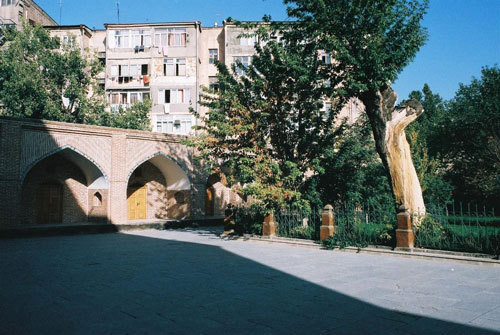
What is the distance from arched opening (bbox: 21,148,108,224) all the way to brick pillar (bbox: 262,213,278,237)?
925 centimetres

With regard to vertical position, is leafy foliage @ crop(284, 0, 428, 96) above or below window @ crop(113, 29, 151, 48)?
below

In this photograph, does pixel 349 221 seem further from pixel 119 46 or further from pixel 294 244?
pixel 119 46

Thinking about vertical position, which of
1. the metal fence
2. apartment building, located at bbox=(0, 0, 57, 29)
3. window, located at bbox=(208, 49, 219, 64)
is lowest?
the metal fence

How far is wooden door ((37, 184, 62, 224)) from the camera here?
19.2m

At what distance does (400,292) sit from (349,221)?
18.7 ft

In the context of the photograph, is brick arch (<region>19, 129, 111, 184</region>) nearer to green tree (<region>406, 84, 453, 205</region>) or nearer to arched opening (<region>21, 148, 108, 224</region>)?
arched opening (<region>21, 148, 108, 224</region>)

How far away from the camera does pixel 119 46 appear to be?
3139 cm

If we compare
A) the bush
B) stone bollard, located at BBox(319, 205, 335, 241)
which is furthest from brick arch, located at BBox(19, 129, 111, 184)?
stone bollard, located at BBox(319, 205, 335, 241)

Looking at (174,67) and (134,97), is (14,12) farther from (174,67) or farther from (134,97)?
(174,67)

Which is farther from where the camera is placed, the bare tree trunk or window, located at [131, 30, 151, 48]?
window, located at [131, 30, 151, 48]

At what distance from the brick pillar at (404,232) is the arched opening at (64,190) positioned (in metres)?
14.2

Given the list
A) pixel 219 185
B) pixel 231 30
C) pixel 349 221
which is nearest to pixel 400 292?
pixel 349 221

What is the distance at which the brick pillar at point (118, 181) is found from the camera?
1894 centimetres

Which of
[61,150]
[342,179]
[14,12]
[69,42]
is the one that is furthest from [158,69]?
[342,179]
